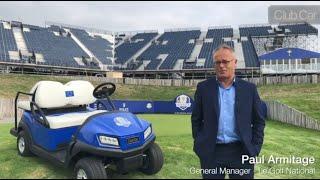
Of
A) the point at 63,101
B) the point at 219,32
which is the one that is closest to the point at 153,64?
the point at 219,32

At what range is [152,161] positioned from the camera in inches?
265

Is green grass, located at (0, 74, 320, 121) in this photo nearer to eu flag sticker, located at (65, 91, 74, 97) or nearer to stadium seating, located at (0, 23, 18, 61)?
stadium seating, located at (0, 23, 18, 61)

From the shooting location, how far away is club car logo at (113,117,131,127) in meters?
6.37

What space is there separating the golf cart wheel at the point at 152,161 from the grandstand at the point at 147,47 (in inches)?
1502

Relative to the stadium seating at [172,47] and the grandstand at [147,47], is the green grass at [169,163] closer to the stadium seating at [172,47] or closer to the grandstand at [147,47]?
the grandstand at [147,47]

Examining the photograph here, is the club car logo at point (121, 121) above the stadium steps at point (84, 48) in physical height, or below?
below

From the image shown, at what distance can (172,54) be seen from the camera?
170 ft

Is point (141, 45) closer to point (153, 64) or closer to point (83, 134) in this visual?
point (153, 64)

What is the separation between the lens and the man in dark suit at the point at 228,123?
15.9 feet

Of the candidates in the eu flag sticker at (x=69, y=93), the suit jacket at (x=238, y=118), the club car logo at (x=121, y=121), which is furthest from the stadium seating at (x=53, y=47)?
the suit jacket at (x=238, y=118)

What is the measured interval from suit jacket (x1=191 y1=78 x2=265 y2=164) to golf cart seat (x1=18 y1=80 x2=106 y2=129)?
2.72m

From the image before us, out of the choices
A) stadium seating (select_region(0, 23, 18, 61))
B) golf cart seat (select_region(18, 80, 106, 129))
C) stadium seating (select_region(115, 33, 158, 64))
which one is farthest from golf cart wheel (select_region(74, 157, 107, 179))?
stadium seating (select_region(115, 33, 158, 64))

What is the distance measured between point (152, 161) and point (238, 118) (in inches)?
91.3

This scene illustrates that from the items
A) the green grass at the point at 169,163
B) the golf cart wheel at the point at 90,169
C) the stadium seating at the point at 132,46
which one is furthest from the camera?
the stadium seating at the point at 132,46
